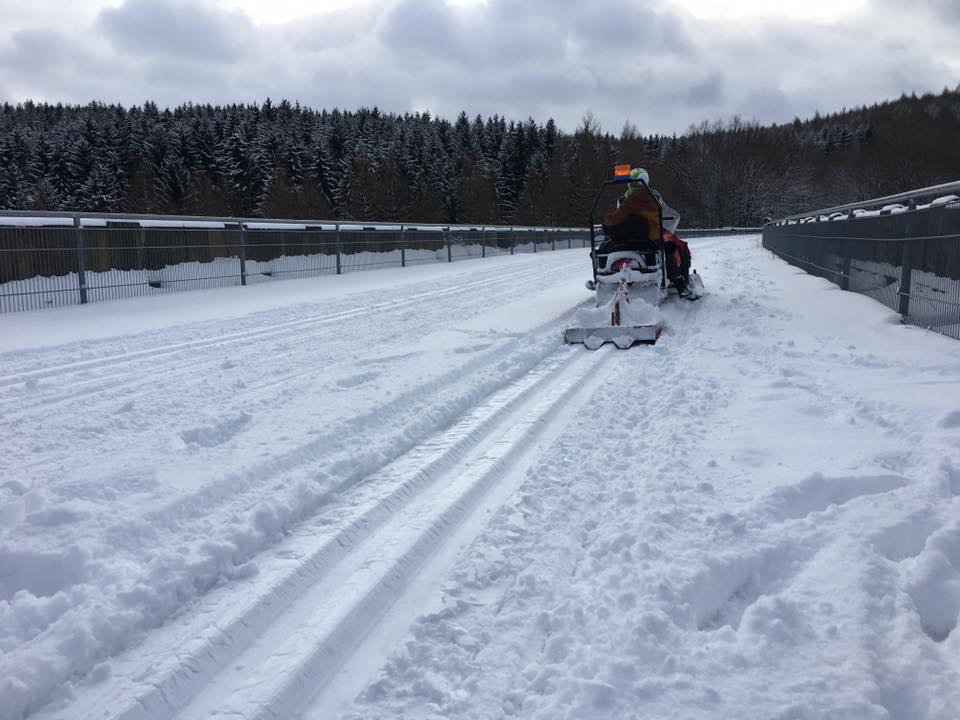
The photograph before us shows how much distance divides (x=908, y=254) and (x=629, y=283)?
3.37 meters

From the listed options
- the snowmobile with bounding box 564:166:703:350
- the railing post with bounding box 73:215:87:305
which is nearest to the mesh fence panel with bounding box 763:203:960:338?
the snowmobile with bounding box 564:166:703:350

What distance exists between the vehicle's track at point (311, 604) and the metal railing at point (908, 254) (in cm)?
523

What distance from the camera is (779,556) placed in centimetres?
281

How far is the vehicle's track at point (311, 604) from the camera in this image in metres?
2.19

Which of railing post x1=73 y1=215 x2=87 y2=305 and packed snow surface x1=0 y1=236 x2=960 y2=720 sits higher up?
railing post x1=73 y1=215 x2=87 y2=305

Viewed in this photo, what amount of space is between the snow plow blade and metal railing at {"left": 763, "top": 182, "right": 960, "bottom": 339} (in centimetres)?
293

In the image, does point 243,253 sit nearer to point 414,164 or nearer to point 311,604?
point 311,604

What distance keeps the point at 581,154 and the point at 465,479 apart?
306 feet

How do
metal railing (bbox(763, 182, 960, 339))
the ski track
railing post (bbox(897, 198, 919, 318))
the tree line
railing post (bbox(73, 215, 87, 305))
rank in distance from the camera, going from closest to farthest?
the ski track < metal railing (bbox(763, 182, 960, 339)) < railing post (bbox(897, 198, 919, 318)) < railing post (bbox(73, 215, 87, 305)) < the tree line

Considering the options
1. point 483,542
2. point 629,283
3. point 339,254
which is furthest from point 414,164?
point 483,542

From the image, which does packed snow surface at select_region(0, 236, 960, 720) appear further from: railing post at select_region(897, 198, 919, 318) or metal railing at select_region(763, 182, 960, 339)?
railing post at select_region(897, 198, 919, 318)

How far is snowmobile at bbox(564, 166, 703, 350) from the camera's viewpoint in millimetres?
8188

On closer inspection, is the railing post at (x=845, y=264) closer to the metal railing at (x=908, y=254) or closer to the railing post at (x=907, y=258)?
the metal railing at (x=908, y=254)

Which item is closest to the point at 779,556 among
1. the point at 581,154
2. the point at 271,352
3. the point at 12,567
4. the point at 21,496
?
the point at 12,567
